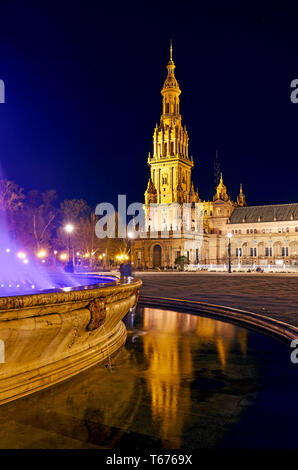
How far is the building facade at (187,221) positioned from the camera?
83250 mm

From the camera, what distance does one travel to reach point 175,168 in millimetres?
92125

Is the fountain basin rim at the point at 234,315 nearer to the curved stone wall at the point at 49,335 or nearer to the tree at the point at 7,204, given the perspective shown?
the curved stone wall at the point at 49,335

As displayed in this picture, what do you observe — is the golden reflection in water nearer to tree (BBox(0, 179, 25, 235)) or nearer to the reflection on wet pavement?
the reflection on wet pavement

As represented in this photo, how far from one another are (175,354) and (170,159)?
87.1 meters

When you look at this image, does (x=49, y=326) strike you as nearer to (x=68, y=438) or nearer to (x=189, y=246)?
(x=68, y=438)

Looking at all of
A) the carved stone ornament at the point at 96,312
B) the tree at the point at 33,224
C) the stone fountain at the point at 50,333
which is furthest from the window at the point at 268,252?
the carved stone ornament at the point at 96,312

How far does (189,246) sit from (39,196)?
34900 mm

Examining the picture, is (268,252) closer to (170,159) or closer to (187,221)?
(187,221)

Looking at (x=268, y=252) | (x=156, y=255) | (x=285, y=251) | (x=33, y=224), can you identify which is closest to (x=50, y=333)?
(x=33, y=224)

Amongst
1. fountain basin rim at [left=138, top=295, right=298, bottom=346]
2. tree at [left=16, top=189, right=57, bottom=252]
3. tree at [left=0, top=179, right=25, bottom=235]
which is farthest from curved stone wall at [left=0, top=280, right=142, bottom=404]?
tree at [left=16, top=189, right=57, bottom=252]

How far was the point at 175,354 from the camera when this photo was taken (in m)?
7.81

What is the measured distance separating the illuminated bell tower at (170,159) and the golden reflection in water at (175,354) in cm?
7951

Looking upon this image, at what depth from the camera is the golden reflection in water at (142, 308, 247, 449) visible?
185 inches

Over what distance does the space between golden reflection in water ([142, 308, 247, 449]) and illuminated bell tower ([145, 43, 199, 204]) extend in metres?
79.5
